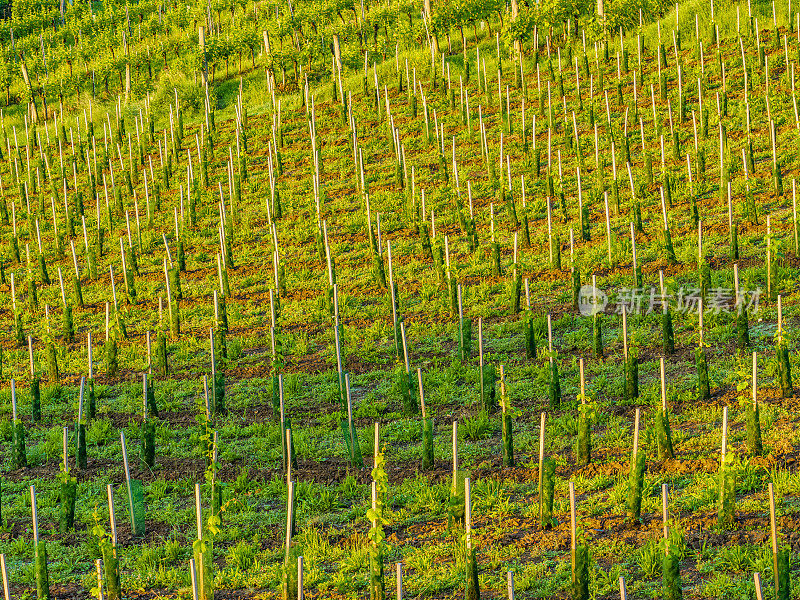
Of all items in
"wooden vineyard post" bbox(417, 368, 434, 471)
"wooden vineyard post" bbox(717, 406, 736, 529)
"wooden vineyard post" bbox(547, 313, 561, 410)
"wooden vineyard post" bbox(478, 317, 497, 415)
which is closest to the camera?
"wooden vineyard post" bbox(717, 406, 736, 529)

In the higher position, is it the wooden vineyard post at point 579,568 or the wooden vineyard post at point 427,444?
the wooden vineyard post at point 427,444

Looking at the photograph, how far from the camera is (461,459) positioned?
944 cm

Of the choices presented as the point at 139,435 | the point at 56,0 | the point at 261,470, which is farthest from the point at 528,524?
the point at 56,0

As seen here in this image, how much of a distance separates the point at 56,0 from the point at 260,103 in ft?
63.9

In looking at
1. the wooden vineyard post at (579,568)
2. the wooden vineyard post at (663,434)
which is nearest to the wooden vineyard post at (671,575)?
the wooden vineyard post at (579,568)

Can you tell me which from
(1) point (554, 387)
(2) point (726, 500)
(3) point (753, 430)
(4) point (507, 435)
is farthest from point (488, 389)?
(2) point (726, 500)

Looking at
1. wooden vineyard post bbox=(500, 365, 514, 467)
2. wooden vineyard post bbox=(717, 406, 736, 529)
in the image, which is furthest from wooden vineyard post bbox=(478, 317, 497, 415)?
wooden vineyard post bbox=(717, 406, 736, 529)

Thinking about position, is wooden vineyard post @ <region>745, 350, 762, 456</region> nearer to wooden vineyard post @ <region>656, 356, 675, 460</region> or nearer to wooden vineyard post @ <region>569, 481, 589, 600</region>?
wooden vineyard post @ <region>656, 356, 675, 460</region>

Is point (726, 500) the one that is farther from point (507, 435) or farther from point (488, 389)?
point (488, 389)

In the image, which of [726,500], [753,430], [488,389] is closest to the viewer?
[726,500]

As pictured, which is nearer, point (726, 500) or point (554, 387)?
point (726, 500)

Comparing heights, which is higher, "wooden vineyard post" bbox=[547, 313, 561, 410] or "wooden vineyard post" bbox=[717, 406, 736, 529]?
"wooden vineyard post" bbox=[547, 313, 561, 410]

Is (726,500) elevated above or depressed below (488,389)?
below

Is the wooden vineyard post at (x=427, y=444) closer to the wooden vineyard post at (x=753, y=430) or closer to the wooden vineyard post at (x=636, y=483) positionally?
the wooden vineyard post at (x=636, y=483)
